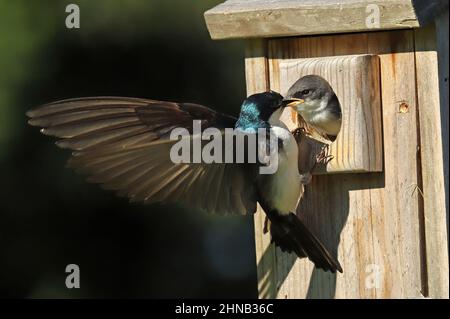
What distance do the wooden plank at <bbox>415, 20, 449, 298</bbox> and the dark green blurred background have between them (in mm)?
2081

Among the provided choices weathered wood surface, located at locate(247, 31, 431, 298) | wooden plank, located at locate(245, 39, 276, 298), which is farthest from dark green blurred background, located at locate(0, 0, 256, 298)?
weathered wood surface, located at locate(247, 31, 431, 298)

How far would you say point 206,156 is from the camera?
3039 millimetres

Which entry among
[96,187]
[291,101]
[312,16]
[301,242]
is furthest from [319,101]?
[96,187]

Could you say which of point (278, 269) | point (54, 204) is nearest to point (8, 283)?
point (54, 204)

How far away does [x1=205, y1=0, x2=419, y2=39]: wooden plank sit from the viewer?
118 inches

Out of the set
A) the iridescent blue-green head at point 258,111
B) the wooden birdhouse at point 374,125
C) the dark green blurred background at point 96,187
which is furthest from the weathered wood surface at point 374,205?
the dark green blurred background at point 96,187

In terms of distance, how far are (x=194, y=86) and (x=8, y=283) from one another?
1061 millimetres

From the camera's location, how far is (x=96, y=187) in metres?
5.18

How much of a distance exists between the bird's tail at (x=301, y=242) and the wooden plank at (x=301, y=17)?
17.3 inches

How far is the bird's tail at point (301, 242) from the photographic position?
312 centimetres

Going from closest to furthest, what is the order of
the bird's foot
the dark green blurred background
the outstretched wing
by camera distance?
the outstretched wing → the bird's foot → the dark green blurred background

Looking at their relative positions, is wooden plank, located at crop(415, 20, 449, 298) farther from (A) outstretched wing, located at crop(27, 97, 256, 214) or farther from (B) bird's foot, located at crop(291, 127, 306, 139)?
(A) outstretched wing, located at crop(27, 97, 256, 214)

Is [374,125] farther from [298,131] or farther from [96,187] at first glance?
[96,187]

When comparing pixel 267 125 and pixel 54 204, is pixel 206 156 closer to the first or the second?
pixel 267 125
